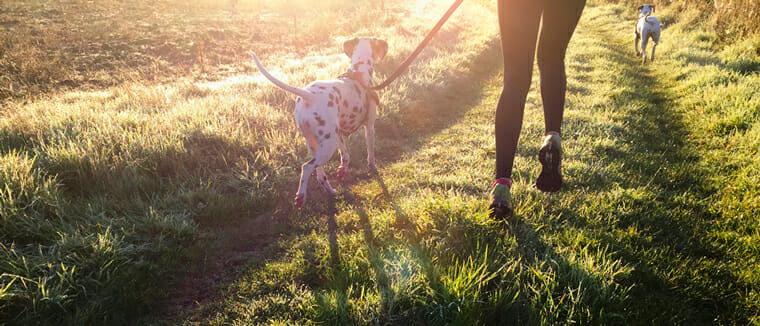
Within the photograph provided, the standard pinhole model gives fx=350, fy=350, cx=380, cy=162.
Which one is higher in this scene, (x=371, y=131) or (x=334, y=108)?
(x=334, y=108)

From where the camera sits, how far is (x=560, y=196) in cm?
320

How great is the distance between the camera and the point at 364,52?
461 cm

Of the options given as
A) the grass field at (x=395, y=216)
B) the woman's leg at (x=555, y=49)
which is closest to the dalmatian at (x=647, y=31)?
the grass field at (x=395, y=216)

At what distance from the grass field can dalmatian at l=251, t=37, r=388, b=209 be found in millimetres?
439

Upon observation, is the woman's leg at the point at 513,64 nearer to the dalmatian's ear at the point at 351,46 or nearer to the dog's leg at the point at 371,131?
A: the dog's leg at the point at 371,131

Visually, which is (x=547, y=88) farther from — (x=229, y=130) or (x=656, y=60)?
(x=656, y=60)

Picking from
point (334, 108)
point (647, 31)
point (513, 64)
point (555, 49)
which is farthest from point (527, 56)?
point (647, 31)

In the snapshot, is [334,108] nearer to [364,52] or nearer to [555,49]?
[364,52]

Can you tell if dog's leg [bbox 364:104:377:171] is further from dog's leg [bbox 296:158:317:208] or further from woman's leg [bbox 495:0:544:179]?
woman's leg [bbox 495:0:544:179]

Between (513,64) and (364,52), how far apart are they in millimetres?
2487

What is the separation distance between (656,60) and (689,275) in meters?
9.30

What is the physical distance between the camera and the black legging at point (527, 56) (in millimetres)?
2383

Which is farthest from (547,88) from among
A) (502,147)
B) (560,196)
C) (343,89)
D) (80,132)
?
(80,132)

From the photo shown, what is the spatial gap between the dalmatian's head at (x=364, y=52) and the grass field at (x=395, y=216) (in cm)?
124
